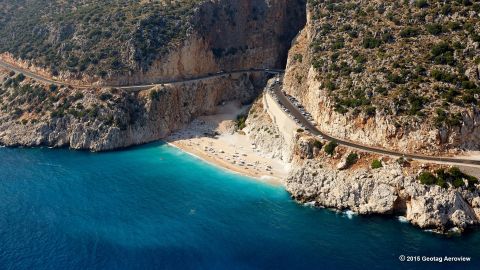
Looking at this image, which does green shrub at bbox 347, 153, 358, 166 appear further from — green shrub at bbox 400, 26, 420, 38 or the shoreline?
green shrub at bbox 400, 26, 420, 38

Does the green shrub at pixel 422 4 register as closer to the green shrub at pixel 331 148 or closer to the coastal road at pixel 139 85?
the green shrub at pixel 331 148

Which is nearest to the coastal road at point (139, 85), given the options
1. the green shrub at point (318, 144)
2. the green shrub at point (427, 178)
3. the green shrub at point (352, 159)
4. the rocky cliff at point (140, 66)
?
the rocky cliff at point (140, 66)

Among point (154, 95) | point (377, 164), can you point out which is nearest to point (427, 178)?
point (377, 164)

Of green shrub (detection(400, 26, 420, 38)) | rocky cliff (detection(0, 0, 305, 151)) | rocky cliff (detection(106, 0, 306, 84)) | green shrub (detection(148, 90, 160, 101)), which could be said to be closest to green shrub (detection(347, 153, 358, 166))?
green shrub (detection(400, 26, 420, 38))

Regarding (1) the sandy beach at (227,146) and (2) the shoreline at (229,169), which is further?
(1) the sandy beach at (227,146)

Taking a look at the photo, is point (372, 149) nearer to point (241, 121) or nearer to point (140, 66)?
point (241, 121)

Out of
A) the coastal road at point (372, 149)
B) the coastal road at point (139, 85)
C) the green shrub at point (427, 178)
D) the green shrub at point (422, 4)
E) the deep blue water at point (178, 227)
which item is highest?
the green shrub at point (422, 4)
